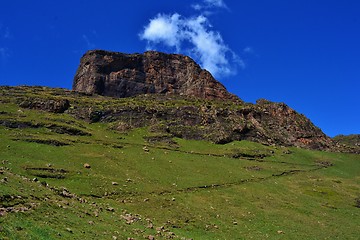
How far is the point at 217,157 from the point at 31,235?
2990 inches

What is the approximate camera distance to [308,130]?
458 ft

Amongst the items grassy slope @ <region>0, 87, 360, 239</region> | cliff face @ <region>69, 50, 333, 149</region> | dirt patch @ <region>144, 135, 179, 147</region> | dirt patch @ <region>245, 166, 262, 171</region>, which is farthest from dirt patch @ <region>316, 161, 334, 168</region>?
dirt patch @ <region>144, 135, 179, 147</region>

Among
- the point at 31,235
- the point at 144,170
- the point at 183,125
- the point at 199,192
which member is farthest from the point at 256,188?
the point at 31,235

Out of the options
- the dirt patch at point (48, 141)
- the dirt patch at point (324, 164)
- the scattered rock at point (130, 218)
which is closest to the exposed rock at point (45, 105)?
the dirt patch at point (48, 141)

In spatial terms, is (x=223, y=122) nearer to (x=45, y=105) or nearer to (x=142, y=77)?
(x=45, y=105)

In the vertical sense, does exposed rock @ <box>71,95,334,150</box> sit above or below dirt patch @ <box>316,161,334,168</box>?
above

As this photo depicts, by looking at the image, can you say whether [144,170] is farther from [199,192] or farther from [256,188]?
[256,188]

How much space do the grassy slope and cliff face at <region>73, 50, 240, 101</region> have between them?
69.8 m

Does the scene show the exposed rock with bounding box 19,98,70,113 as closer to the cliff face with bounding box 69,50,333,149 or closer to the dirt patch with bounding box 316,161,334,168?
the cliff face with bounding box 69,50,333,149

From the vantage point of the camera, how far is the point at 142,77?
609 ft

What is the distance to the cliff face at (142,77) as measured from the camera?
177625 millimetres

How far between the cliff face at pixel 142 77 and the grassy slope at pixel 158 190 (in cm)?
6982

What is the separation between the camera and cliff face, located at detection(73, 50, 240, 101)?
583 feet

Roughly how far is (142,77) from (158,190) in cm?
12916
